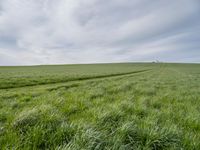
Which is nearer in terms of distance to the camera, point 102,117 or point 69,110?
point 102,117

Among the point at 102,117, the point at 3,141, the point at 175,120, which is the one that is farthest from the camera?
the point at 175,120

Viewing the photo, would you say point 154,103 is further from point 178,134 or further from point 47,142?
point 47,142

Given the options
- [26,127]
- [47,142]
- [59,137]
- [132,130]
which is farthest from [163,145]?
[26,127]

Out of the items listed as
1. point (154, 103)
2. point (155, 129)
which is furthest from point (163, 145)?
point (154, 103)

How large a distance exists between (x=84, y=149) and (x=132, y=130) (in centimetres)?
125

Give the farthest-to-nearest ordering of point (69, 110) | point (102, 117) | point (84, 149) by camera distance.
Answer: point (69, 110) → point (102, 117) → point (84, 149)

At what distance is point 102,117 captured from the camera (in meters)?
3.86

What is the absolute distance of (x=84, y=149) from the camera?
2324 mm

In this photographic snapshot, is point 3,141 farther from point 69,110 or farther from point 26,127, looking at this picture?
point 69,110

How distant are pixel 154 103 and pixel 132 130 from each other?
3.41 m

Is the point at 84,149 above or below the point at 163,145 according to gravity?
above

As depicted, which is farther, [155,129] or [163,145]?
[155,129]

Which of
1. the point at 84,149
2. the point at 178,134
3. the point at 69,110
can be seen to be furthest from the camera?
the point at 69,110

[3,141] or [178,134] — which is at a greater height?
[3,141]
